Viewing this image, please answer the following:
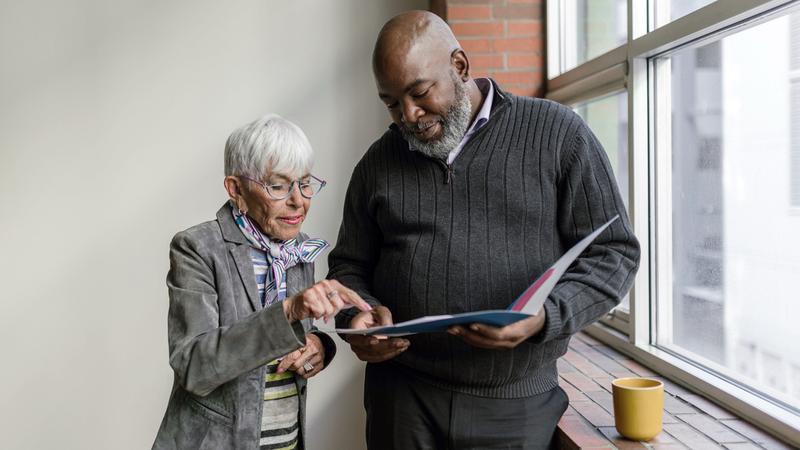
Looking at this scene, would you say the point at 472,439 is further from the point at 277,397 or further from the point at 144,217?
the point at 144,217

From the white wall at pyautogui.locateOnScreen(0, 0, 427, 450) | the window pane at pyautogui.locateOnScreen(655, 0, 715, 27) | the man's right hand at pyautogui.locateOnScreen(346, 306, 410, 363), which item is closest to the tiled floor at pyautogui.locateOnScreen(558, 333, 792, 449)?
the man's right hand at pyautogui.locateOnScreen(346, 306, 410, 363)

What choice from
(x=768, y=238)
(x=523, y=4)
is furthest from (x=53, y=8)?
A: (x=768, y=238)

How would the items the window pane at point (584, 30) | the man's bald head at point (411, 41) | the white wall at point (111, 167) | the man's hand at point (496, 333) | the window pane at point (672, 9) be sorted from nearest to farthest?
the man's hand at point (496, 333) → the man's bald head at point (411, 41) → the window pane at point (672, 9) → the window pane at point (584, 30) → the white wall at point (111, 167)

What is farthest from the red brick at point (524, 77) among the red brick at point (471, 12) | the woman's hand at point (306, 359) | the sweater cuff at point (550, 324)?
the sweater cuff at point (550, 324)

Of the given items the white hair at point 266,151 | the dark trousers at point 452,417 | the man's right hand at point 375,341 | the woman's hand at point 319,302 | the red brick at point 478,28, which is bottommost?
the dark trousers at point 452,417

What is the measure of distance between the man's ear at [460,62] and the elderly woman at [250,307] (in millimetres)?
397

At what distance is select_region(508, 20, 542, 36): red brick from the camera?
120 inches

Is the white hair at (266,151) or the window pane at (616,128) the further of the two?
the window pane at (616,128)

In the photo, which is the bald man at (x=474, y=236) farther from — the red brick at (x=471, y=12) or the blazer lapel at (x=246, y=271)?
the red brick at (x=471, y=12)

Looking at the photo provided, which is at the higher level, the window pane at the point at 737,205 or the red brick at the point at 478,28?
the red brick at the point at 478,28

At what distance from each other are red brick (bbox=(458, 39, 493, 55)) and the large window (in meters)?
0.49

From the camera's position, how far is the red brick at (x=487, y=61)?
3.01 metres

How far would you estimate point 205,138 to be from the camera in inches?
132

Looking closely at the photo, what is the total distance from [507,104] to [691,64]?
684 mm
